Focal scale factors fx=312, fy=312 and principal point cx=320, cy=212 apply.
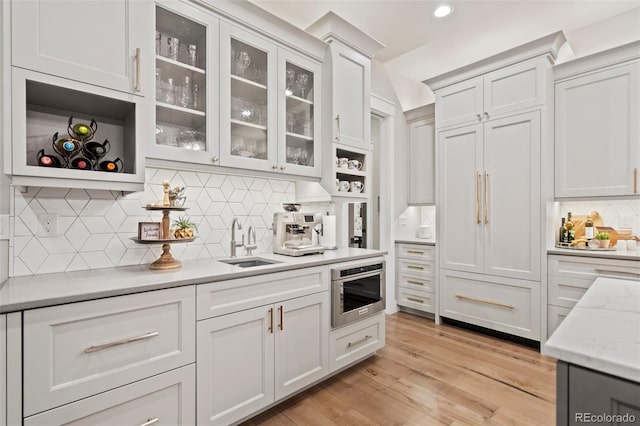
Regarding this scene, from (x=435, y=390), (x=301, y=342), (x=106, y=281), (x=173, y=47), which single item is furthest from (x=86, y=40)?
(x=435, y=390)

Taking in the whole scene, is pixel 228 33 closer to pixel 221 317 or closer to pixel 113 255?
pixel 113 255

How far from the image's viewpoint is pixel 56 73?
1.39 meters

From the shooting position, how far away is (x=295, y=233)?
7.73 feet

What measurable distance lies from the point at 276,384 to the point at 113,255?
1.23 m

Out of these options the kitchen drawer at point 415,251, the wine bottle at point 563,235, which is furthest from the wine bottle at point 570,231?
the kitchen drawer at point 415,251

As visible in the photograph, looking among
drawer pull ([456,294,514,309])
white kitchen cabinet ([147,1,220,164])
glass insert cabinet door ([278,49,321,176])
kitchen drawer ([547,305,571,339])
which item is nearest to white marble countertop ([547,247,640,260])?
kitchen drawer ([547,305,571,339])

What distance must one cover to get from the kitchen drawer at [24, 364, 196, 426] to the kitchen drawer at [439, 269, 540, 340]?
2.68 m

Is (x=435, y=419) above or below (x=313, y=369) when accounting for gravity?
below

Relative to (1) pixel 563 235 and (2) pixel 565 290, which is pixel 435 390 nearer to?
(2) pixel 565 290

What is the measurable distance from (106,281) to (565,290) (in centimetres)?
329

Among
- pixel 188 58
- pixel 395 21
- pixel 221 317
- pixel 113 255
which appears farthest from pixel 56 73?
pixel 395 21

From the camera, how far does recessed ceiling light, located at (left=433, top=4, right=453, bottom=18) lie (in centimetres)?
266

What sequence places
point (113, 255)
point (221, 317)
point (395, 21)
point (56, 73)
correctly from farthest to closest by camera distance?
point (395, 21), point (113, 255), point (221, 317), point (56, 73)

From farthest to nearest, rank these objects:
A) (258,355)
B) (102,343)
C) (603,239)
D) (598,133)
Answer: (603,239), (598,133), (258,355), (102,343)
